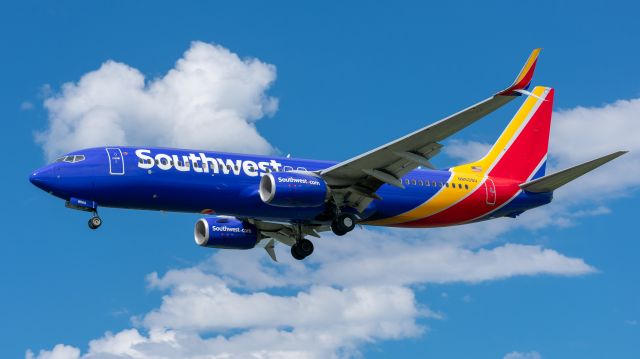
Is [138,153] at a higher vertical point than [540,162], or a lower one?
lower

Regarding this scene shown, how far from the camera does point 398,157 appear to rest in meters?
45.2

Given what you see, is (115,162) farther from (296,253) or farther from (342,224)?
(296,253)

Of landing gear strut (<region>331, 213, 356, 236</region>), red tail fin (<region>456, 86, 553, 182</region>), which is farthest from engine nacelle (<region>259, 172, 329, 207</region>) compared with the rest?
red tail fin (<region>456, 86, 553, 182</region>)

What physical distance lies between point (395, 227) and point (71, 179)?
1580 cm

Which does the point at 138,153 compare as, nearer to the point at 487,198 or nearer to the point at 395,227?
the point at 395,227

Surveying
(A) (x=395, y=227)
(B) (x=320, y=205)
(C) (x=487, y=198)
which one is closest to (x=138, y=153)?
(B) (x=320, y=205)

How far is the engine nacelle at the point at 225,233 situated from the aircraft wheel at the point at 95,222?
8.30m

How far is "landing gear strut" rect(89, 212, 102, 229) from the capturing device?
1757 inches

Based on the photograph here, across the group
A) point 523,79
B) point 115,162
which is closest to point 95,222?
point 115,162

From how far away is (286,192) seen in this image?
44469 millimetres

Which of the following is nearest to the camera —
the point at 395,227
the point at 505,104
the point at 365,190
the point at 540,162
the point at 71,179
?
the point at 505,104

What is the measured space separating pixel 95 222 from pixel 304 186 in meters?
8.87

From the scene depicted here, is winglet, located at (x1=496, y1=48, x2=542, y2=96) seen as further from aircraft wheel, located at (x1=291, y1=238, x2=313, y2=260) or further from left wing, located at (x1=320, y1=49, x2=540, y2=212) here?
aircraft wheel, located at (x1=291, y1=238, x2=313, y2=260)

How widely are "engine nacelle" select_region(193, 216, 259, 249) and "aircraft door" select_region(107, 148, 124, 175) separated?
8532mm
